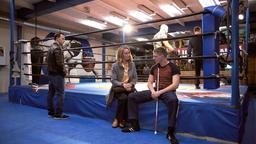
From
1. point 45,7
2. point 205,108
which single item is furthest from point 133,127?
point 45,7

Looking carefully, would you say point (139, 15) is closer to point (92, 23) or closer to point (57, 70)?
point (92, 23)

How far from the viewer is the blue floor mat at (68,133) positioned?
2.20 m

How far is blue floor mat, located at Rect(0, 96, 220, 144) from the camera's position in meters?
2.20

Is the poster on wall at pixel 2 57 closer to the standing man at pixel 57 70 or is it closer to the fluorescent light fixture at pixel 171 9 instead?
→ the standing man at pixel 57 70

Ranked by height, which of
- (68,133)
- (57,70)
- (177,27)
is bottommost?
(68,133)

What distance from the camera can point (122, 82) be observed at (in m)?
2.90

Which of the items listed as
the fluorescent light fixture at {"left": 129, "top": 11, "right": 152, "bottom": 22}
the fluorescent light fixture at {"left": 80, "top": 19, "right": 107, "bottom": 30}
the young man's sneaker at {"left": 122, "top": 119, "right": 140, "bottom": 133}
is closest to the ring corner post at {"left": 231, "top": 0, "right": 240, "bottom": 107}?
the young man's sneaker at {"left": 122, "top": 119, "right": 140, "bottom": 133}

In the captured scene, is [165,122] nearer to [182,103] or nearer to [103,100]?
[182,103]

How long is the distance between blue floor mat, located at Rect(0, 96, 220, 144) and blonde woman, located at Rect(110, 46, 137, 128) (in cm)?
21

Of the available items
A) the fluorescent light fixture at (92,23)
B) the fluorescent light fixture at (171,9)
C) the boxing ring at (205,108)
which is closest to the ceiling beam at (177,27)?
the fluorescent light fixture at (171,9)

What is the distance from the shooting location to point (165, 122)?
2.47 m

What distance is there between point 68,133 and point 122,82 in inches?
37.2

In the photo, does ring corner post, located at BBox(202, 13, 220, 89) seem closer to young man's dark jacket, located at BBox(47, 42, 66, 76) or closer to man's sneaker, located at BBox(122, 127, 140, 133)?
man's sneaker, located at BBox(122, 127, 140, 133)

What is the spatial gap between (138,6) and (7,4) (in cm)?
449
